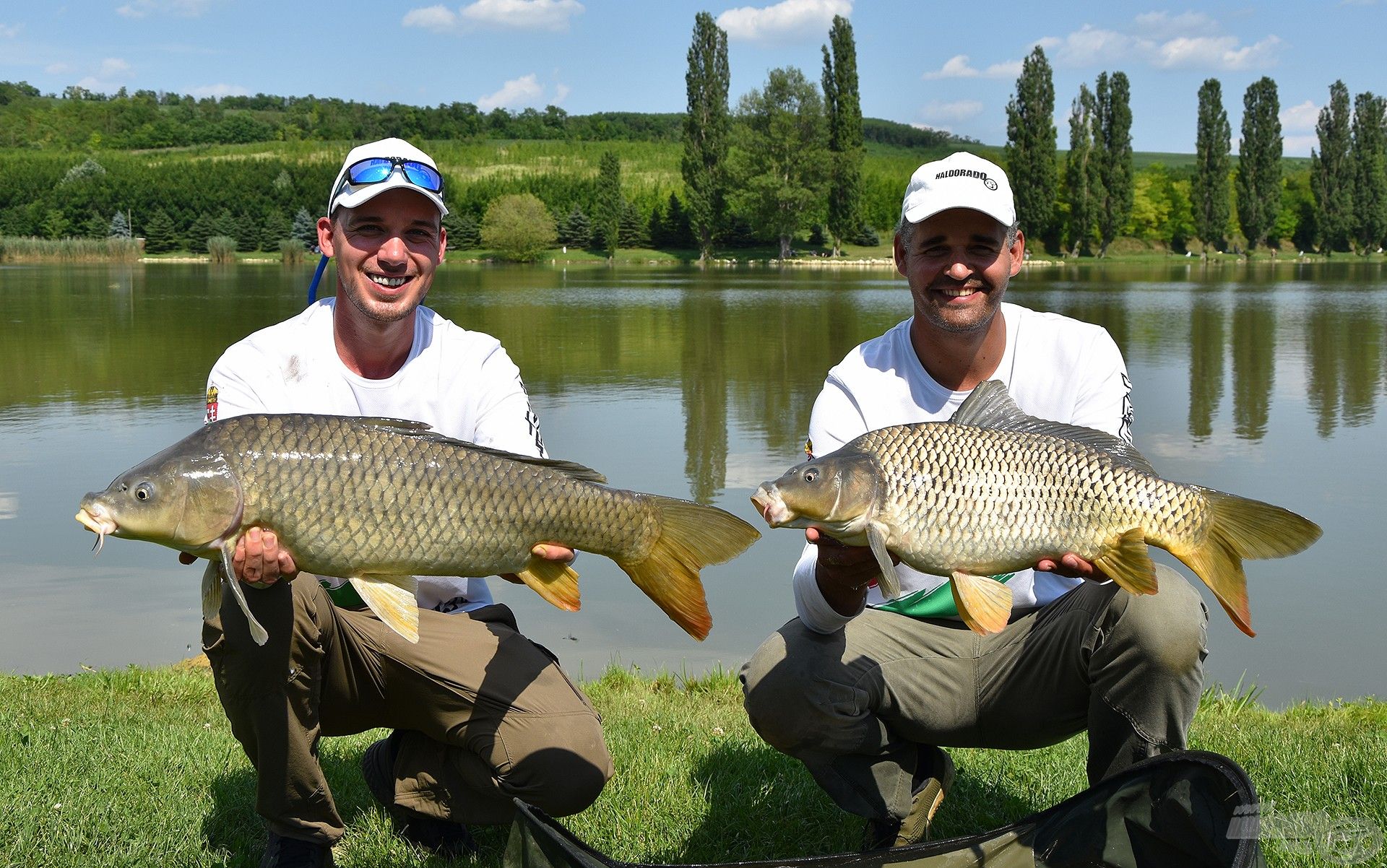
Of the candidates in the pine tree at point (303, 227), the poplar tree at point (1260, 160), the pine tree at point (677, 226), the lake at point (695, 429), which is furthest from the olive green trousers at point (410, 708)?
the pine tree at point (303, 227)

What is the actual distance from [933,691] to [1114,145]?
44.2 metres

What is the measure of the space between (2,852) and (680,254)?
5004cm

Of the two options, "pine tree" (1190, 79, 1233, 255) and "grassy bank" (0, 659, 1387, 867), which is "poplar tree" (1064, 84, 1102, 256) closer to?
"pine tree" (1190, 79, 1233, 255)

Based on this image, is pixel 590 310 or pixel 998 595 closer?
pixel 998 595

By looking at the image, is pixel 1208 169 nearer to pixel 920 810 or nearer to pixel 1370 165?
pixel 1370 165

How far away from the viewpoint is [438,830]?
231 cm

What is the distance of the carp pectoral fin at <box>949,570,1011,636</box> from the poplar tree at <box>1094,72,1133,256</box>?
144ft

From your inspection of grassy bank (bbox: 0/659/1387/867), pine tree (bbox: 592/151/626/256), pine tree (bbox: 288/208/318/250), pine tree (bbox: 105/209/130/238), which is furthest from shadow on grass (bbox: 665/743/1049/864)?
pine tree (bbox: 105/209/130/238)

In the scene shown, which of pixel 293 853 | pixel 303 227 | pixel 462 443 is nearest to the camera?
pixel 462 443

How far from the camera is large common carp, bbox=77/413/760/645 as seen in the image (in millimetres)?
1836

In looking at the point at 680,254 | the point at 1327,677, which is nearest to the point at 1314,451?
the point at 1327,677

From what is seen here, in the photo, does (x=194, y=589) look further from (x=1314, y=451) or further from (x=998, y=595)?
(x=1314, y=451)

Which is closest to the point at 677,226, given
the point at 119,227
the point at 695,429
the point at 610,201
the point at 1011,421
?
the point at 610,201

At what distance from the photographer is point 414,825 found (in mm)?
2314
